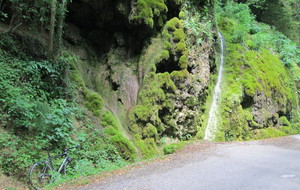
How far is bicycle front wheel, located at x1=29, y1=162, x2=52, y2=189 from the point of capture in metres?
5.82

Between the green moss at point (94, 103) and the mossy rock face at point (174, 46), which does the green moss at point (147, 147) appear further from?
the mossy rock face at point (174, 46)

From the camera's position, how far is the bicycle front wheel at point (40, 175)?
229 inches

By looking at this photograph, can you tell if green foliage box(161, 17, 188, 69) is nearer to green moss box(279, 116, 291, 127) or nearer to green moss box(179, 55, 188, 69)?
green moss box(179, 55, 188, 69)

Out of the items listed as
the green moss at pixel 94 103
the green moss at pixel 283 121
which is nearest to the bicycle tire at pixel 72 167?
the green moss at pixel 94 103

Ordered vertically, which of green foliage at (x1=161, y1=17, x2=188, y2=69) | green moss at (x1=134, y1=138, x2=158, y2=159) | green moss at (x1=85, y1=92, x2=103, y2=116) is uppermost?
green foliage at (x1=161, y1=17, x2=188, y2=69)

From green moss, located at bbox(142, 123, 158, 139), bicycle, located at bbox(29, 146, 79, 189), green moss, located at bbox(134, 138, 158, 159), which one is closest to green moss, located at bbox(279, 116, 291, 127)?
green moss, located at bbox(142, 123, 158, 139)

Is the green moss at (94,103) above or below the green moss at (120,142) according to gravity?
above

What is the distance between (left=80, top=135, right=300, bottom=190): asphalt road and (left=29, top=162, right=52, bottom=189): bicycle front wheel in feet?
4.89

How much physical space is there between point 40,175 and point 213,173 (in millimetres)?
4469

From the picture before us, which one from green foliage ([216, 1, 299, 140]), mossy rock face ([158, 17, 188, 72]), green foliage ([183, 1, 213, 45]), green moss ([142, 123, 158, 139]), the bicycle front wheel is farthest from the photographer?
green foliage ([216, 1, 299, 140])

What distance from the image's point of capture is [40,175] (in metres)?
5.84

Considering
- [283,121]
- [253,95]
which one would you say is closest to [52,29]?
[253,95]

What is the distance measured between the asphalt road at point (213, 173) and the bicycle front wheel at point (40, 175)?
4.89 feet

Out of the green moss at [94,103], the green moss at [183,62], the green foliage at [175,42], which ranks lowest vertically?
the green moss at [94,103]
